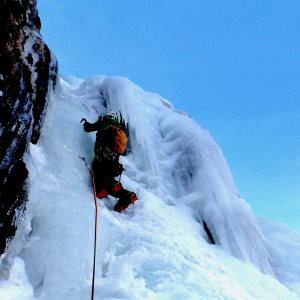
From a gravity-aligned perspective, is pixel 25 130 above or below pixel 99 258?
above

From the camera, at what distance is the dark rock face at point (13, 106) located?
391 centimetres

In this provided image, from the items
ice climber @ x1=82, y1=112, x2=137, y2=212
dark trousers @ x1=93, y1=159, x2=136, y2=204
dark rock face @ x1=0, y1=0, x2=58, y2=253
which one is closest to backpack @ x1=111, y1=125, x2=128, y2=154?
ice climber @ x1=82, y1=112, x2=137, y2=212

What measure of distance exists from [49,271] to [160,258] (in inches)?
59.7

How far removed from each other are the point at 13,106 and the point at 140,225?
2.73m

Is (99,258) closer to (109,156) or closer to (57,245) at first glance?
(57,245)

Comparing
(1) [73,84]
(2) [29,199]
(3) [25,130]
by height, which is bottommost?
(2) [29,199]

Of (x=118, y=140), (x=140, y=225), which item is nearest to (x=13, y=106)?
(x=118, y=140)

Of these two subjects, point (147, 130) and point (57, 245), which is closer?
point (57, 245)

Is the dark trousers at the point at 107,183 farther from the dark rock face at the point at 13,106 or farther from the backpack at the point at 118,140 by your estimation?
the dark rock face at the point at 13,106

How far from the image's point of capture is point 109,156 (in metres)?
6.08

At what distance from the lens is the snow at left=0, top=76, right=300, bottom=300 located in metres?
4.26

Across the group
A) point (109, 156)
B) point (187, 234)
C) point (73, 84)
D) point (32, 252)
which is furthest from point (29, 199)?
point (73, 84)

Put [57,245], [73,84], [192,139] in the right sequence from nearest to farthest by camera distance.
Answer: [57,245] → [192,139] → [73,84]

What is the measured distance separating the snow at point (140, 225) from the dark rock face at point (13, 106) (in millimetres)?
395
